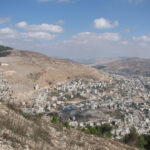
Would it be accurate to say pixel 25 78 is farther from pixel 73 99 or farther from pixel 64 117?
pixel 64 117

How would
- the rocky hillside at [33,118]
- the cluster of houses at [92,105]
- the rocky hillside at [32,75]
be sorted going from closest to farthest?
the rocky hillside at [33,118], the cluster of houses at [92,105], the rocky hillside at [32,75]

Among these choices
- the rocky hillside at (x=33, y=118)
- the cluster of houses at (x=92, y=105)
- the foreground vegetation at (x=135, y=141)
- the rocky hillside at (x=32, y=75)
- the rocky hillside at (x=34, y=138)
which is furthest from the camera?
the rocky hillside at (x=32, y=75)

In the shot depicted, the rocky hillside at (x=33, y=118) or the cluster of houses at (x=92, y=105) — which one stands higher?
the rocky hillside at (x=33, y=118)

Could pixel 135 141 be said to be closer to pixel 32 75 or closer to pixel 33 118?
pixel 33 118

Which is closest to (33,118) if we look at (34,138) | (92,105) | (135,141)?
(34,138)

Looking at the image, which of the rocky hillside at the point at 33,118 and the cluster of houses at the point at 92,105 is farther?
the cluster of houses at the point at 92,105

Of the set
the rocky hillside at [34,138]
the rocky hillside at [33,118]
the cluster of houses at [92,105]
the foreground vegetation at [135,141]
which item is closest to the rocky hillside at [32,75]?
the rocky hillside at [33,118]

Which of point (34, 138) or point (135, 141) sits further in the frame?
point (135, 141)

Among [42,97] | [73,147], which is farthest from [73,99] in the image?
[73,147]

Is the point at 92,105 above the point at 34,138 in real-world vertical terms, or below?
below

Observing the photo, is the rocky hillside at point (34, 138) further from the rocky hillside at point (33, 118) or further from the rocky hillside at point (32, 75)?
the rocky hillside at point (32, 75)

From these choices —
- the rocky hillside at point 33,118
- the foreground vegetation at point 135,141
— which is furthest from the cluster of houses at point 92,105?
the foreground vegetation at point 135,141

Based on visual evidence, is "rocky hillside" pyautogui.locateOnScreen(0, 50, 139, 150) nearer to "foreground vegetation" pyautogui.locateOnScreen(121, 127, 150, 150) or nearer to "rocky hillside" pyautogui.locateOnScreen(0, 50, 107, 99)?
"rocky hillside" pyautogui.locateOnScreen(0, 50, 107, 99)
